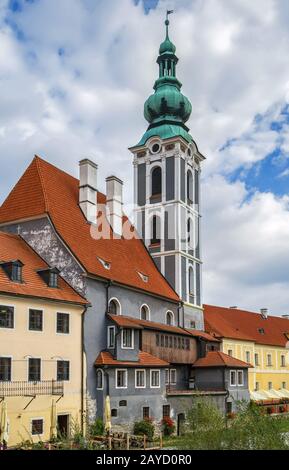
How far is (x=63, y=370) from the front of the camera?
3056cm

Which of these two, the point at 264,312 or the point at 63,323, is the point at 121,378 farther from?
the point at 264,312

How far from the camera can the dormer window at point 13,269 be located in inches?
1145

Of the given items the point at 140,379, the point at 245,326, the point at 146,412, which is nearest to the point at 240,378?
the point at 146,412

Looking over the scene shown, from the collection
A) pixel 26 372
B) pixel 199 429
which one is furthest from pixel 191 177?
pixel 199 429

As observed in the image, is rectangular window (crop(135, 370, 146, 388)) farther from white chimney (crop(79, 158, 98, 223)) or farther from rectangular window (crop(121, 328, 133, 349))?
white chimney (crop(79, 158, 98, 223))

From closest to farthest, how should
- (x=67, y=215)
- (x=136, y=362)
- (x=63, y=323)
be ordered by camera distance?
1. (x=63, y=323)
2. (x=136, y=362)
3. (x=67, y=215)

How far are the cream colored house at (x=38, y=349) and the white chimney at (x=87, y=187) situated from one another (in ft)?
22.2

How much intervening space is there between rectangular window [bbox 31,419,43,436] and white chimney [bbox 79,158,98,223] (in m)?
14.2

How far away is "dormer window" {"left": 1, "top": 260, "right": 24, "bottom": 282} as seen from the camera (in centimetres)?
2908

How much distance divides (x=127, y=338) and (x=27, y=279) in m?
7.47

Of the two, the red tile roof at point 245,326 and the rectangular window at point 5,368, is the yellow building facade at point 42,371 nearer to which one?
the rectangular window at point 5,368

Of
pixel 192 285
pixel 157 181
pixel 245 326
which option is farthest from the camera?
pixel 245 326

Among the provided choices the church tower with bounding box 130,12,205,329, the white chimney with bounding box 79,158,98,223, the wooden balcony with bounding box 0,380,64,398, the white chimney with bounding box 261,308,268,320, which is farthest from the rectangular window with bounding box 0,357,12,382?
the white chimney with bounding box 261,308,268,320
